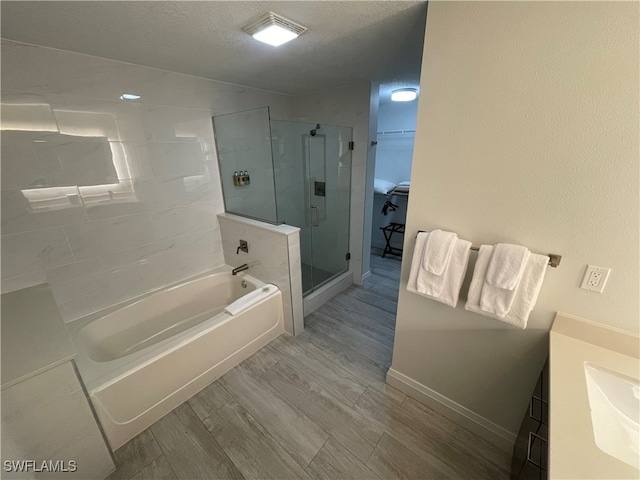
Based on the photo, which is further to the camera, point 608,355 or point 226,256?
point 226,256

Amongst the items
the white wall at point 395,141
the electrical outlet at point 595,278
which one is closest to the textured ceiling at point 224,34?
the electrical outlet at point 595,278

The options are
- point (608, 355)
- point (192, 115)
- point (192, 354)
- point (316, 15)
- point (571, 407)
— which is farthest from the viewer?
point (192, 115)

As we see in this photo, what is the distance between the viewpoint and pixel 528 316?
1.13m

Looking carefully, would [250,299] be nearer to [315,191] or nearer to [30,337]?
[30,337]

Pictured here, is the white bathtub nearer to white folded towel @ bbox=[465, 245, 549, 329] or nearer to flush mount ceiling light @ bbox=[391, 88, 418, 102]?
white folded towel @ bbox=[465, 245, 549, 329]

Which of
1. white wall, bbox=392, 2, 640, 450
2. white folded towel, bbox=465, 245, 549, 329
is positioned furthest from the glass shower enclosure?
white folded towel, bbox=465, 245, 549, 329

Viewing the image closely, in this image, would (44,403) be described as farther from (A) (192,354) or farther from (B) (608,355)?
(B) (608,355)

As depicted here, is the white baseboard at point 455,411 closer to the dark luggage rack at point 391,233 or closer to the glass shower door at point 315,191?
the glass shower door at point 315,191

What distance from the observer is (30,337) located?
1199mm

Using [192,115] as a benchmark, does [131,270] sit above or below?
below

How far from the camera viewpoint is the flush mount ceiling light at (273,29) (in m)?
1.24

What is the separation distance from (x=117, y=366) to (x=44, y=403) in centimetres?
38

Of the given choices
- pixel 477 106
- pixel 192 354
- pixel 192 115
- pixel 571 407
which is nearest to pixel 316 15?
pixel 477 106

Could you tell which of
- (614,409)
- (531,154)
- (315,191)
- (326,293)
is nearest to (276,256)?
(326,293)
